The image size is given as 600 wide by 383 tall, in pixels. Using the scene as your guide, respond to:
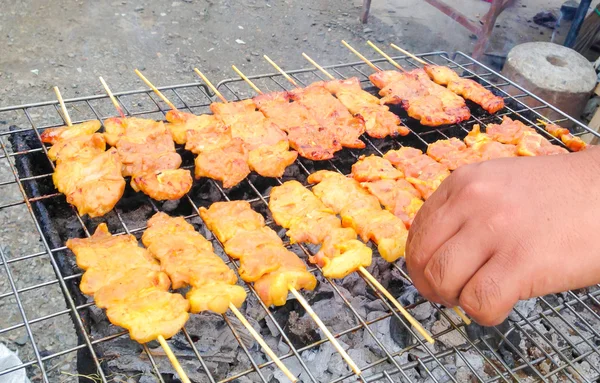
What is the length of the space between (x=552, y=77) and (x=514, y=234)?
5116 millimetres

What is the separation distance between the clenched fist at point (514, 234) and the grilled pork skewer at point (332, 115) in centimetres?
180

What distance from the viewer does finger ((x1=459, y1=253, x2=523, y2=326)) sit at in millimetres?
1696

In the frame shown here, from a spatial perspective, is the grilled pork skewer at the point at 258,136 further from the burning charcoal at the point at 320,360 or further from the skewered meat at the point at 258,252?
the burning charcoal at the point at 320,360

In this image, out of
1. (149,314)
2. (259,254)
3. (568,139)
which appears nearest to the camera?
(149,314)

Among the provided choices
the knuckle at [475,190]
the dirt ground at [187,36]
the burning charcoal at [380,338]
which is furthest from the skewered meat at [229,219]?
the dirt ground at [187,36]

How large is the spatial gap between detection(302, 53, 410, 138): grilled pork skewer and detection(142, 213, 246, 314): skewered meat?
1636 millimetres

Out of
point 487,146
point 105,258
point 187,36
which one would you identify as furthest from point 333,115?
point 187,36

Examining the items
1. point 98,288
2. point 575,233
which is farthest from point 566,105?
point 98,288

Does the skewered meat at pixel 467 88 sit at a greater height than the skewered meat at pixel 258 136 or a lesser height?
greater

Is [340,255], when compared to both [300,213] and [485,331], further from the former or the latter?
[485,331]

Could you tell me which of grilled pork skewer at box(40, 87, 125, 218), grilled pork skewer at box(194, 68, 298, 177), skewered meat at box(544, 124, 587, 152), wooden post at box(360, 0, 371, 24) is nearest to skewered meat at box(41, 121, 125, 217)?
grilled pork skewer at box(40, 87, 125, 218)

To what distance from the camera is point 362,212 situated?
313 cm

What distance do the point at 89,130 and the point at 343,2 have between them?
7485 millimetres

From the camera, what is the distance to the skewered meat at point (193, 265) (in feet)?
8.13
